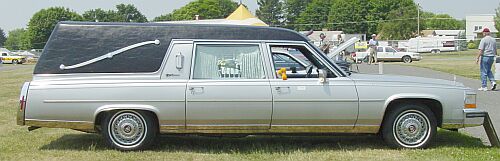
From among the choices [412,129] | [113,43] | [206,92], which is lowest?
[412,129]

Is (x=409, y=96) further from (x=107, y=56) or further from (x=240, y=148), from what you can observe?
(x=107, y=56)

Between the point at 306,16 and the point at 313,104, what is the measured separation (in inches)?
4814

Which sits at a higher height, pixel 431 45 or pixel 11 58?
pixel 431 45

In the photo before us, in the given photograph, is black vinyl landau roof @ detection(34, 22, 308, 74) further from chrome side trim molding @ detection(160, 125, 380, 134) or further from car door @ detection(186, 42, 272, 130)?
chrome side trim molding @ detection(160, 125, 380, 134)

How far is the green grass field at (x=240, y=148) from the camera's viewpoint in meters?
6.36

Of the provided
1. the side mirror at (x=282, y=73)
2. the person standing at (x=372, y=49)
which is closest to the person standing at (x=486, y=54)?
the side mirror at (x=282, y=73)

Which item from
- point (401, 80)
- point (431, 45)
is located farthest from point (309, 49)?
point (431, 45)

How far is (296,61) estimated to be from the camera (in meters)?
7.16

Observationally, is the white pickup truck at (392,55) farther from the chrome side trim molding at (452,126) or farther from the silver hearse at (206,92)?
the silver hearse at (206,92)

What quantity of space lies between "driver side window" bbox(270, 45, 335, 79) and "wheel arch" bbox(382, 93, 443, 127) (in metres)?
0.74

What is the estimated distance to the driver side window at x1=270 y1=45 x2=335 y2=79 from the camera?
6742mm

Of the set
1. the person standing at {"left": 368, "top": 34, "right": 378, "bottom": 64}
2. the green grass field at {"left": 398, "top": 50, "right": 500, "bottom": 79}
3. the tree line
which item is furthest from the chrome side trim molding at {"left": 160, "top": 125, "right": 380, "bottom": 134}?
the tree line

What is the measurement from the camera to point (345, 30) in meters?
112

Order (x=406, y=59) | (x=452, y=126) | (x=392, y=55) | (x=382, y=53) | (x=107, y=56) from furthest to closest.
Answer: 1. (x=382, y=53)
2. (x=392, y=55)
3. (x=406, y=59)
4. (x=452, y=126)
5. (x=107, y=56)
